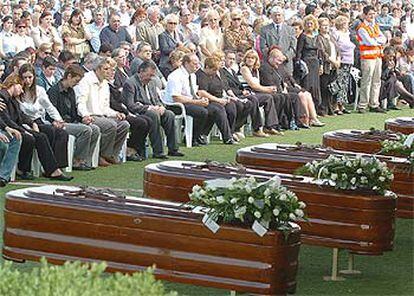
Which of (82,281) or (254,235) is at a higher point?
(82,281)

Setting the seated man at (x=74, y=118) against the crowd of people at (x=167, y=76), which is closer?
the crowd of people at (x=167, y=76)

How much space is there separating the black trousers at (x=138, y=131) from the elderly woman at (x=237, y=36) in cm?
447

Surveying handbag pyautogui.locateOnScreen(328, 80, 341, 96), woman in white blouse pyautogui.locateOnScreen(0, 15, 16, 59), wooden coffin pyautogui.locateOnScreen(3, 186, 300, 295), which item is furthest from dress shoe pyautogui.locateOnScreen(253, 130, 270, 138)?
wooden coffin pyautogui.locateOnScreen(3, 186, 300, 295)

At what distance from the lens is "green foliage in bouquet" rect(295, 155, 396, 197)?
29.7 ft

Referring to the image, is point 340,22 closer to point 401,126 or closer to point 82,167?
point 401,126

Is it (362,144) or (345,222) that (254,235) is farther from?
(362,144)

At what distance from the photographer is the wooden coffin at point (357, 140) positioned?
1238 cm

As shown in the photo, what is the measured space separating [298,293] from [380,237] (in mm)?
791

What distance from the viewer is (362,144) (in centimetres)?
1242

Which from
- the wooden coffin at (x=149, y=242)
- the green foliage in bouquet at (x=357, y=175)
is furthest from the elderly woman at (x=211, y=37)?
the wooden coffin at (x=149, y=242)

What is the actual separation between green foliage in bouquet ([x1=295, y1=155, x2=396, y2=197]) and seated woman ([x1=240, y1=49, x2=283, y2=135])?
31.0 feet

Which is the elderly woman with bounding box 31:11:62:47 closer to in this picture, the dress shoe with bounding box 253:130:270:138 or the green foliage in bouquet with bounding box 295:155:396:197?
the dress shoe with bounding box 253:130:270:138

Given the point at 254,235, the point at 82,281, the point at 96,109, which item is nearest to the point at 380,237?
the point at 254,235

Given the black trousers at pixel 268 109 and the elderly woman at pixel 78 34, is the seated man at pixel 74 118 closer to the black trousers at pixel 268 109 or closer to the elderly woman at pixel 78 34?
the elderly woman at pixel 78 34
